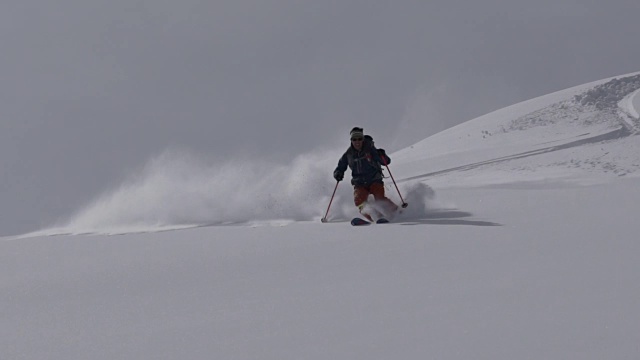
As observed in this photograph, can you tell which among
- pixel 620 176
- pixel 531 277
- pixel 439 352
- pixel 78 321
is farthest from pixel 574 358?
pixel 620 176

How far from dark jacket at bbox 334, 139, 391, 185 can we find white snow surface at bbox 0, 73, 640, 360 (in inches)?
20.7

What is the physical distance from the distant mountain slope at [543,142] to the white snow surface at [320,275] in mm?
2137

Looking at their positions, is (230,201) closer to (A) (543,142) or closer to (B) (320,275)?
(B) (320,275)

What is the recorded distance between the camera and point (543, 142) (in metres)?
17.0

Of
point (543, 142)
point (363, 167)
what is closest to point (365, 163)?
point (363, 167)

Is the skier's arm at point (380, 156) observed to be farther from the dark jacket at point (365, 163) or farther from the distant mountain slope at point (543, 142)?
the distant mountain slope at point (543, 142)

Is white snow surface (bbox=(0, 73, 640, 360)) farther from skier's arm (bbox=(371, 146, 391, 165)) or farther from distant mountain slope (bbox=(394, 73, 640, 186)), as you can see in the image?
distant mountain slope (bbox=(394, 73, 640, 186))

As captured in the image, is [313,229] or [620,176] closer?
[313,229]

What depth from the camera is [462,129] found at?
2575cm

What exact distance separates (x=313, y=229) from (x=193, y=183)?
3593 millimetres

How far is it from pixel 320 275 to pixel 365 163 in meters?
4.80

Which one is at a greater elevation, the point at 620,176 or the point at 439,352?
the point at 620,176

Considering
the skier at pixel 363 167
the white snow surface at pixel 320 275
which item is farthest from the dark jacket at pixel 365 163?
the white snow surface at pixel 320 275

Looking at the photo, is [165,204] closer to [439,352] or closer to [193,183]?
[193,183]
